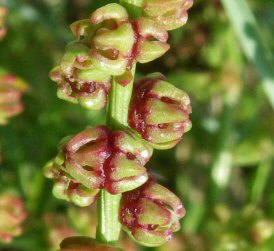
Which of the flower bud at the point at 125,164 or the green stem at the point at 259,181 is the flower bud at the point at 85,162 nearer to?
the flower bud at the point at 125,164

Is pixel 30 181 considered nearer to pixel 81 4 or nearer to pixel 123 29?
pixel 81 4

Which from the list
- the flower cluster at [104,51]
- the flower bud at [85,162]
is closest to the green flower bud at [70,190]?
the flower bud at [85,162]

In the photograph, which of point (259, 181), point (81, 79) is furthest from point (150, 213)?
point (259, 181)

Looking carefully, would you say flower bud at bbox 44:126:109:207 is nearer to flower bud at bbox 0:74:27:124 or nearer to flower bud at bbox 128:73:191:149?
flower bud at bbox 128:73:191:149

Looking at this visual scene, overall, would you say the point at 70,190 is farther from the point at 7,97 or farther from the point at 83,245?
the point at 7,97

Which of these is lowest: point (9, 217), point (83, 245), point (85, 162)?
point (9, 217)

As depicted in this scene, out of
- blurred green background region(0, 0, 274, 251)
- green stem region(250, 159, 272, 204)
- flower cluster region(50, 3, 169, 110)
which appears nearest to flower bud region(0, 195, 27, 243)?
blurred green background region(0, 0, 274, 251)

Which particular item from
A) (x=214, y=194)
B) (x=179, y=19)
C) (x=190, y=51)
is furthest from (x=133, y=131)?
(x=190, y=51)
